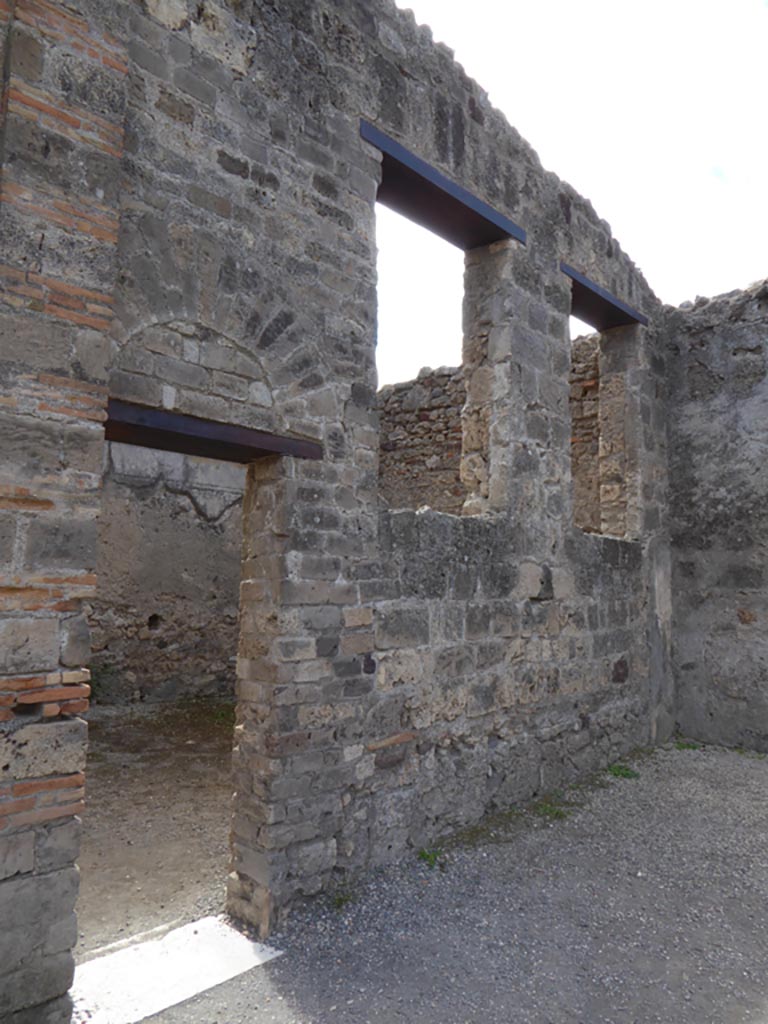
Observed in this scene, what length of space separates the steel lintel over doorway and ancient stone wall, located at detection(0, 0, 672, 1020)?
6cm

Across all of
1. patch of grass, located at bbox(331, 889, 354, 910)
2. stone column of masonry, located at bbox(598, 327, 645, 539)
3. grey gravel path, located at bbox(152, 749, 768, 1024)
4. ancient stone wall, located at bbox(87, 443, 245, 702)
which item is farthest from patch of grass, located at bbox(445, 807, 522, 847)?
ancient stone wall, located at bbox(87, 443, 245, 702)

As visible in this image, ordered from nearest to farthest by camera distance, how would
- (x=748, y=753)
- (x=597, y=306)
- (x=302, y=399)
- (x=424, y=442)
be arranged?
1. (x=302, y=399)
2. (x=748, y=753)
3. (x=597, y=306)
4. (x=424, y=442)

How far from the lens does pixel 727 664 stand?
638 centimetres

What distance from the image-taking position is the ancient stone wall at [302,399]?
8.29ft

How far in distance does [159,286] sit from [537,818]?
12.2 feet

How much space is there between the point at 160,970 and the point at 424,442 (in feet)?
21.9

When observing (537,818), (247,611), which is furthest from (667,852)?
(247,611)

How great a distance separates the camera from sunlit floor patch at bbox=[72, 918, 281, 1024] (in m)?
2.61

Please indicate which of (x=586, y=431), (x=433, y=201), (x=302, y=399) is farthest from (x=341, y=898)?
(x=586, y=431)

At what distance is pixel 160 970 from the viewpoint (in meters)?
2.84

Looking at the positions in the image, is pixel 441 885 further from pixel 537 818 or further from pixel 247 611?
pixel 247 611

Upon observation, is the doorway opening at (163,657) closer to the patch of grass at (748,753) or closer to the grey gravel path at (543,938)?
the grey gravel path at (543,938)

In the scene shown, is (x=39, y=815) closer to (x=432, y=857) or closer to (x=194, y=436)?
(x=194, y=436)

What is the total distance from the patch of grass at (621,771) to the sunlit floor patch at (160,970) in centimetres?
325
